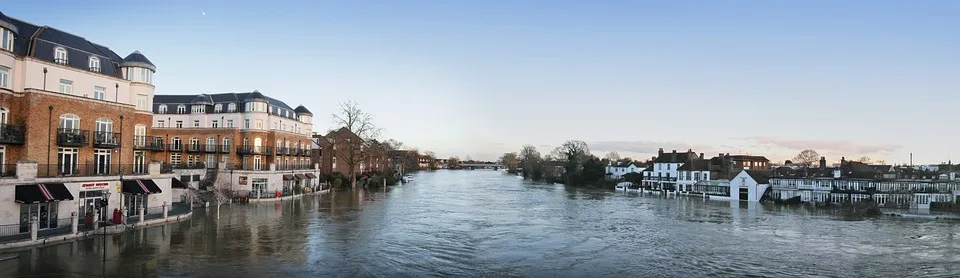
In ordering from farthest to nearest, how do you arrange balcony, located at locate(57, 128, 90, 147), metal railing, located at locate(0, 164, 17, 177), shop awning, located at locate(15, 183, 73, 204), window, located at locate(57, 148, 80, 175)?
window, located at locate(57, 148, 80, 175) < balcony, located at locate(57, 128, 90, 147) < metal railing, located at locate(0, 164, 17, 177) < shop awning, located at locate(15, 183, 73, 204)

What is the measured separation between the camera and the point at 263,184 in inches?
1773

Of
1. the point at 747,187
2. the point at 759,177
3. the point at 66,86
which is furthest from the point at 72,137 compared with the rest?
the point at 759,177

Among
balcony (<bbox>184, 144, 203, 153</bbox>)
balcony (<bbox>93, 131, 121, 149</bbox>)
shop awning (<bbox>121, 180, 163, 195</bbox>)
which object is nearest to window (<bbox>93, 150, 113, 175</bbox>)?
balcony (<bbox>93, 131, 121, 149</bbox>)

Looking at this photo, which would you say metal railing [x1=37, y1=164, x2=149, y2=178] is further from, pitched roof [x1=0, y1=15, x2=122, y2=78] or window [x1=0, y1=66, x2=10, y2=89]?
pitched roof [x1=0, y1=15, x2=122, y2=78]

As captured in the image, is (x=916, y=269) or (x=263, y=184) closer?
(x=916, y=269)

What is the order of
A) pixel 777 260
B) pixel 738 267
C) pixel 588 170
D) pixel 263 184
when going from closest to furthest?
1. pixel 738 267
2. pixel 777 260
3. pixel 263 184
4. pixel 588 170

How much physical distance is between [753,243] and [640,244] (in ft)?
17.0

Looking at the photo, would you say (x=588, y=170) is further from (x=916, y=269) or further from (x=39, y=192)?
(x=39, y=192)

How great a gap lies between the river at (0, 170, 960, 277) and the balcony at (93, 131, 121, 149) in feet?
14.3

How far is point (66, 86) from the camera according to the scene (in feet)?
77.7

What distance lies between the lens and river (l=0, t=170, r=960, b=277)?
698 inches

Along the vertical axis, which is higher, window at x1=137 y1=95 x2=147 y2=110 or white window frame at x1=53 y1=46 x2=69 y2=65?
white window frame at x1=53 y1=46 x2=69 y2=65

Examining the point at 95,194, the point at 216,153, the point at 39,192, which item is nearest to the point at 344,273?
the point at 39,192

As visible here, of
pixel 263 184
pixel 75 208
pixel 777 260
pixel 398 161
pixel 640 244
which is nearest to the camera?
pixel 777 260
